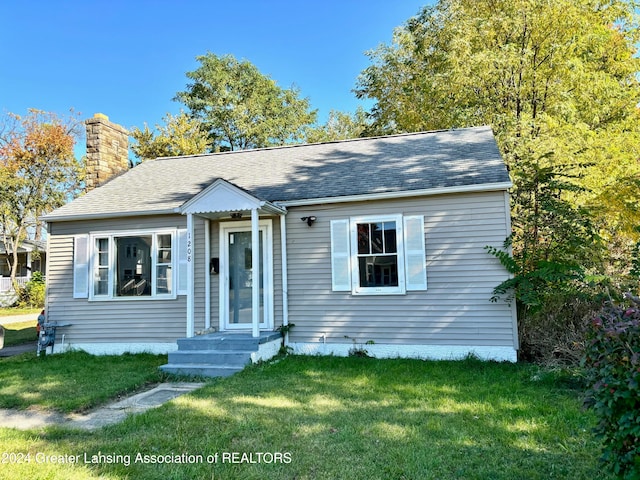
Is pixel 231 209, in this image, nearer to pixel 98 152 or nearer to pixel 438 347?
pixel 438 347

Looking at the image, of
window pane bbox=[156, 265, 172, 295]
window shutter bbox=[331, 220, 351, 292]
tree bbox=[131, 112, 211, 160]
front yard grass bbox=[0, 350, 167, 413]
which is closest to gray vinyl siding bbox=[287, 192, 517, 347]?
window shutter bbox=[331, 220, 351, 292]

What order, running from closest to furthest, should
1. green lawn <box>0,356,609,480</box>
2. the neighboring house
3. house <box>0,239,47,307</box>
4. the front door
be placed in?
green lawn <box>0,356,609,480</box> → the front door → house <box>0,239,47,307</box> → the neighboring house

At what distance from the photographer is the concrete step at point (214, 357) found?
658 centimetres

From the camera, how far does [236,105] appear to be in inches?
988

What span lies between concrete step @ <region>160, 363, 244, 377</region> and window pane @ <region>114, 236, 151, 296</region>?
227cm

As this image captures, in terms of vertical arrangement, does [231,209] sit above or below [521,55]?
below

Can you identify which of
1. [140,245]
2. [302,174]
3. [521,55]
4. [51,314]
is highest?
[521,55]

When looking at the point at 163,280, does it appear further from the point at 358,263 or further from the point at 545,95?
the point at 545,95

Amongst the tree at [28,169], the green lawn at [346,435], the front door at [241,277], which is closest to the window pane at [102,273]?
the front door at [241,277]

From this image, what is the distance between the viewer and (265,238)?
7938mm

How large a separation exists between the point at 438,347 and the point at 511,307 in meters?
1.34

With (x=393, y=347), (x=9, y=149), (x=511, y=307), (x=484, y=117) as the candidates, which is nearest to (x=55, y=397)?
(x=393, y=347)

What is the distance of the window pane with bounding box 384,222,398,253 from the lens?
729 centimetres

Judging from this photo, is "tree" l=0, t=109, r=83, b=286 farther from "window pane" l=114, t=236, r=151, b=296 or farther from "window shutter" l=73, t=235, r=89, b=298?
"window pane" l=114, t=236, r=151, b=296
